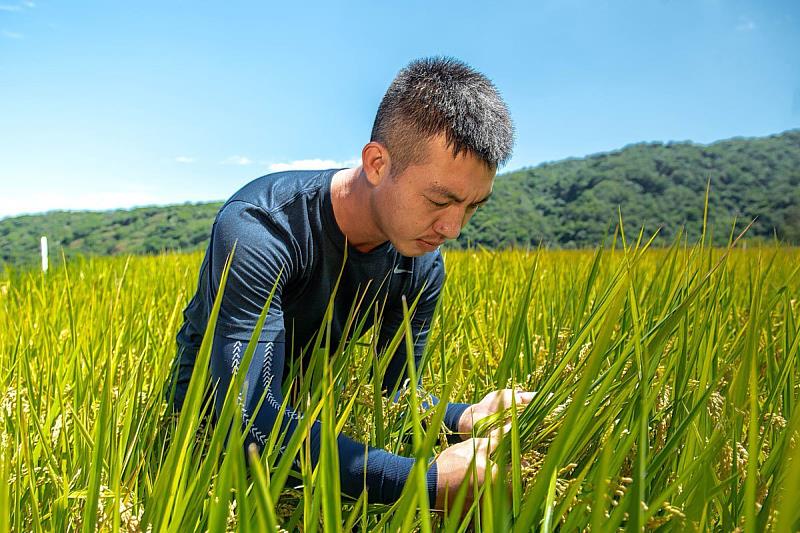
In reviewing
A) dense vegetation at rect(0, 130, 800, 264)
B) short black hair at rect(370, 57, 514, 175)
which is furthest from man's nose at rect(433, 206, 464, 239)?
dense vegetation at rect(0, 130, 800, 264)

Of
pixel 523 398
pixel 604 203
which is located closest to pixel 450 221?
pixel 523 398

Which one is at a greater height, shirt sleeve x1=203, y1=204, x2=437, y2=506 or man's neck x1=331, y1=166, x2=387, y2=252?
man's neck x1=331, y1=166, x2=387, y2=252

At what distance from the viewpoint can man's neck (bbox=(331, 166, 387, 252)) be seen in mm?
1458

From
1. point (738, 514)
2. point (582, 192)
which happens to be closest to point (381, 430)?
point (738, 514)

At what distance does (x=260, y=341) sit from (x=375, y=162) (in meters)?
0.45

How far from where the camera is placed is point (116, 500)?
2.12 feet

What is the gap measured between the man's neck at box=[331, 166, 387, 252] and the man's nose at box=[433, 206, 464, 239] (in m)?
0.22

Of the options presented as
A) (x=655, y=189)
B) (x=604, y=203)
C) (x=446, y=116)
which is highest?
(x=655, y=189)

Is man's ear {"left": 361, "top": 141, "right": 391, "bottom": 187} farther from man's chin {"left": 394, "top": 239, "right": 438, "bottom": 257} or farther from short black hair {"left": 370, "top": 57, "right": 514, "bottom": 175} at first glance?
man's chin {"left": 394, "top": 239, "right": 438, "bottom": 257}

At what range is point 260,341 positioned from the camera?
4.00ft

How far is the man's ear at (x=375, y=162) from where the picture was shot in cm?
134

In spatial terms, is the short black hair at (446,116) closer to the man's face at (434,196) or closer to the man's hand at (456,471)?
the man's face at (434,196)

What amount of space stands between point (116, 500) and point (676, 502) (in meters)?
0.61

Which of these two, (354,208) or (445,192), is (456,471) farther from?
(354,208)
